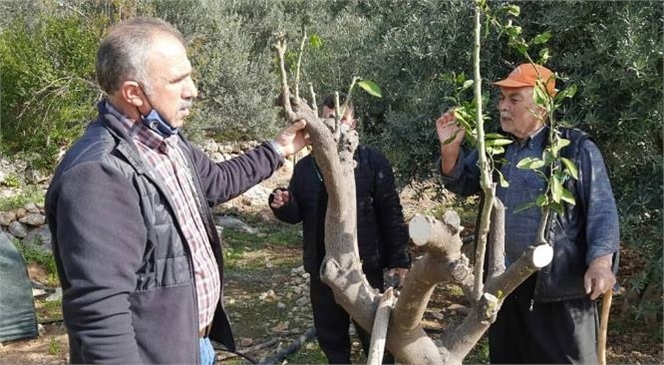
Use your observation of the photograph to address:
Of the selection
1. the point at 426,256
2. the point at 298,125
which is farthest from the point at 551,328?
the point at 298,125

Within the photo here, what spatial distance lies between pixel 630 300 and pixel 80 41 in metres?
9.67

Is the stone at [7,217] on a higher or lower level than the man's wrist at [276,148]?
lower

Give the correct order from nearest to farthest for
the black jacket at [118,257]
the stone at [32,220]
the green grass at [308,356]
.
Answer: the black jacket at [118,257] → the green grass at [308,356] → the stone at [32,220]

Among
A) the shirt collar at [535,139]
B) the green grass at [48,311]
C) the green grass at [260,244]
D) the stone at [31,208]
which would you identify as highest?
the shirt collar at [535,139]

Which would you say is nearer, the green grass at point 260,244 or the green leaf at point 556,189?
the green leaf at point 556,189

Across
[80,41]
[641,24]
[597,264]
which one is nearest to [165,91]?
[597,264]

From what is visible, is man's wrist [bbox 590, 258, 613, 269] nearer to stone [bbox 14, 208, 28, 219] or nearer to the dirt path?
the dirt path

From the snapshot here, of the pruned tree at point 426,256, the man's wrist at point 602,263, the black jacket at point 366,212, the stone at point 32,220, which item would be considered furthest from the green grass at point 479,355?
the stone at point 32,220

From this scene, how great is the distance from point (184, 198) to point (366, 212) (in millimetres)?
1835

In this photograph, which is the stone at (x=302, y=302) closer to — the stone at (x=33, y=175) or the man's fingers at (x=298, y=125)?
the man's fingers at (x=298, y=125)

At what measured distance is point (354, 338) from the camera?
548cm

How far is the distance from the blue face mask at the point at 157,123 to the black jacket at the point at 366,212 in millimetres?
1796

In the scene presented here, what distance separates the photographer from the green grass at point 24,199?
952cm

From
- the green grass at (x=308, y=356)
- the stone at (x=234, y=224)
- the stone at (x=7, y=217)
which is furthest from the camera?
the stone at (x=234, y=224)
